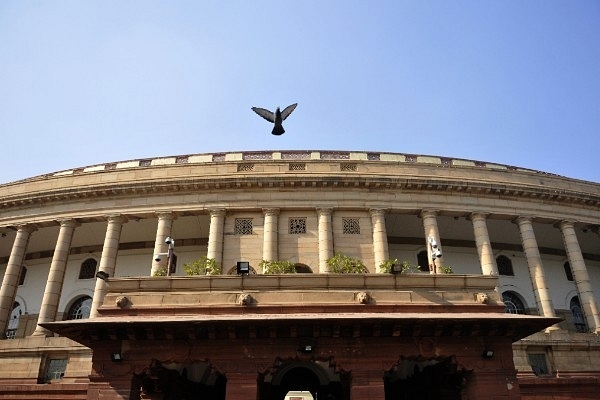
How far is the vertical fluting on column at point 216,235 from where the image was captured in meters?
28.0

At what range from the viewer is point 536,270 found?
94.6ft

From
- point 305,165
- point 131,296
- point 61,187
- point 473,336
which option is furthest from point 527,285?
point 61,187

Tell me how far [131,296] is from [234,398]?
4.33m

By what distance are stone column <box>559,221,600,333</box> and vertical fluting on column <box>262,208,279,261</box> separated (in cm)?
1841

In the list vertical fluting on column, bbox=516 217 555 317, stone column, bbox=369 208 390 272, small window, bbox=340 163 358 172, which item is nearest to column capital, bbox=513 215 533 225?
vertical fluting on column, bbox=516 217 555 317

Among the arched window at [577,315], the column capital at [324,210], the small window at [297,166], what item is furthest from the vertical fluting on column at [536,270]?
the small window at [297,166]

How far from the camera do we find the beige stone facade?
27344mm

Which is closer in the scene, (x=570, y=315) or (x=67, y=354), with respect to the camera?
(x=67, y=354)

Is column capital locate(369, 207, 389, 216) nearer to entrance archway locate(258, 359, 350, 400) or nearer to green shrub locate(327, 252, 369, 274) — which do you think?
green shrub locate(327, 252, 369, 274)

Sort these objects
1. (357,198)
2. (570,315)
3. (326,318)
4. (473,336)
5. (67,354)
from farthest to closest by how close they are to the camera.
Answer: (570,315)
(357,198)
(67,354)
(473,336)
(326,318)

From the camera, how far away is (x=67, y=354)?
24.8 metres

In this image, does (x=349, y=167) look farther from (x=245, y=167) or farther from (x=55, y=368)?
(x=55, y=368)

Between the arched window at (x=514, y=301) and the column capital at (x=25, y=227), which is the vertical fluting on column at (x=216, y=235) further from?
the arched window at (x=514, y=301)

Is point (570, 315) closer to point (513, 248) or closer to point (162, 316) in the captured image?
point (513, 248)
